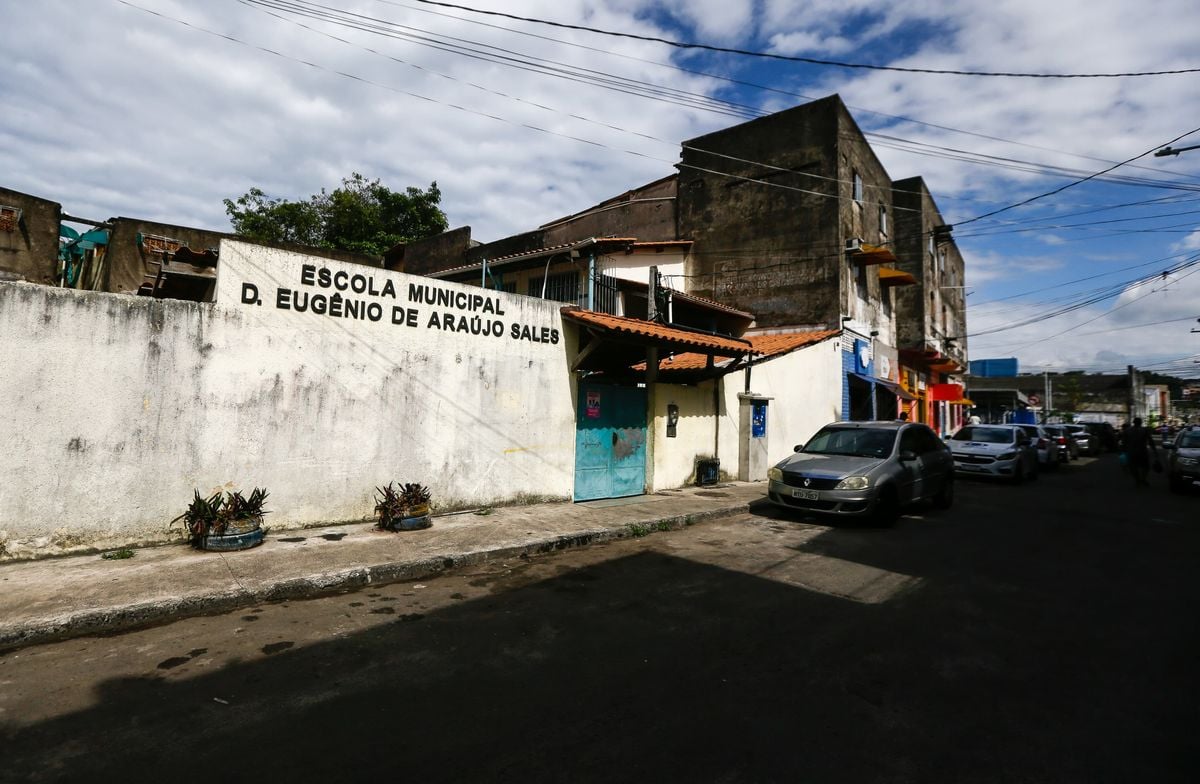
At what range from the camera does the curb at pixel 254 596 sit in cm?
432

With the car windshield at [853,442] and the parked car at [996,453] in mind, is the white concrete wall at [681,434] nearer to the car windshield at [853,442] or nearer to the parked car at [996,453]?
the car windshield at [853,442]

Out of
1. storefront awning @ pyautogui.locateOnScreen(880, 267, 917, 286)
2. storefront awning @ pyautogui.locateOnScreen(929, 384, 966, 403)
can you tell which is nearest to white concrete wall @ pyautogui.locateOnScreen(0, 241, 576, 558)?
storefront awning @ pyautogui.locateOnScreen(880, 267, 917, 286)

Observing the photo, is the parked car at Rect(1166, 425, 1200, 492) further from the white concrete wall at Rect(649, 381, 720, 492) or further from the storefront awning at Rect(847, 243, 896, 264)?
the white concrete wall at Rect(649, 381, 720, 492)

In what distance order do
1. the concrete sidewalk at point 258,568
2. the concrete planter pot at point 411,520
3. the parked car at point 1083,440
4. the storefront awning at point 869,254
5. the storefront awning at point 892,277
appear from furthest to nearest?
the parked car at point 1083,440 → the storefront awning at point 892,277 → the storefront awning at point 869,254 → the concrete planter pot at point 411,520 → the concrete sidewalk at point 258,568

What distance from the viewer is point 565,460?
10.3 metres

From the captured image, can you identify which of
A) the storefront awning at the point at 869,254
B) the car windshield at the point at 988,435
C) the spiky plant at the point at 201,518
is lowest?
the spiky plant at the point at 201,518

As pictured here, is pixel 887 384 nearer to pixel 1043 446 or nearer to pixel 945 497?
pixel 1043 446

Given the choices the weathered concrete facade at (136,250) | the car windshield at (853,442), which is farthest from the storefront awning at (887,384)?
the weathered concrete facade at (136,250)

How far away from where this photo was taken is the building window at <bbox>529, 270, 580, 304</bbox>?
50.0 ft

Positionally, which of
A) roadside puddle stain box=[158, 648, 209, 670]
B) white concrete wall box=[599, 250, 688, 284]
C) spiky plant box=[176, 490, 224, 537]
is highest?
white concrete wall box=[599, 250, 688, 284]

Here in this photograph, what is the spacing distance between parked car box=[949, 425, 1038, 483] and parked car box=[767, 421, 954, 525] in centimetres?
563

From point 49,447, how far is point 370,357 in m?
3.48

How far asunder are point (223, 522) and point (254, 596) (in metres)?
1.76

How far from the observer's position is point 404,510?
7680mm
